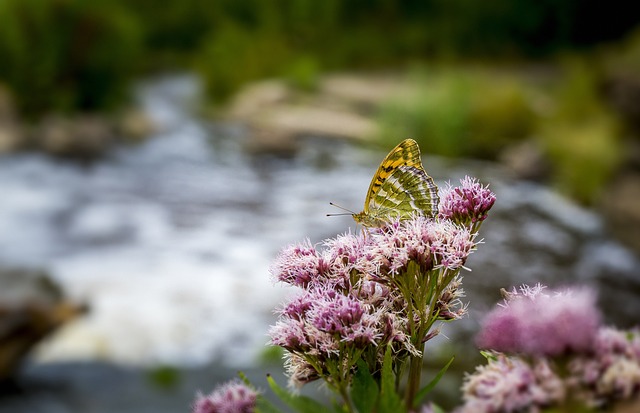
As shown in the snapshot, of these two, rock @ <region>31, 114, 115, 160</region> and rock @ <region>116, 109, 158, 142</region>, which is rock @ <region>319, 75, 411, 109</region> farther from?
rock @ <region>31, 114, 115, 160</region>

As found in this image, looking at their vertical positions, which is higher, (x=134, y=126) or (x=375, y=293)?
(x=134, y=126)

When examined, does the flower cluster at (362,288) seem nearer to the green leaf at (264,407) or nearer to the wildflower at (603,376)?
the green leaf at (264,407)

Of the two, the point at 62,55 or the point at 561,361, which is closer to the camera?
the point at 561,361

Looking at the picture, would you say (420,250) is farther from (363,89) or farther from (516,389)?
(363,89)

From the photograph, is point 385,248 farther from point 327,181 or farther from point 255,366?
point 327,181

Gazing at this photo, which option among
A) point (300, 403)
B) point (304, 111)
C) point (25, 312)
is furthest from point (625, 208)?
point (300, 403)

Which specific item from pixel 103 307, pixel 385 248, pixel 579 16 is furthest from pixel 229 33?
pixel 385 248
